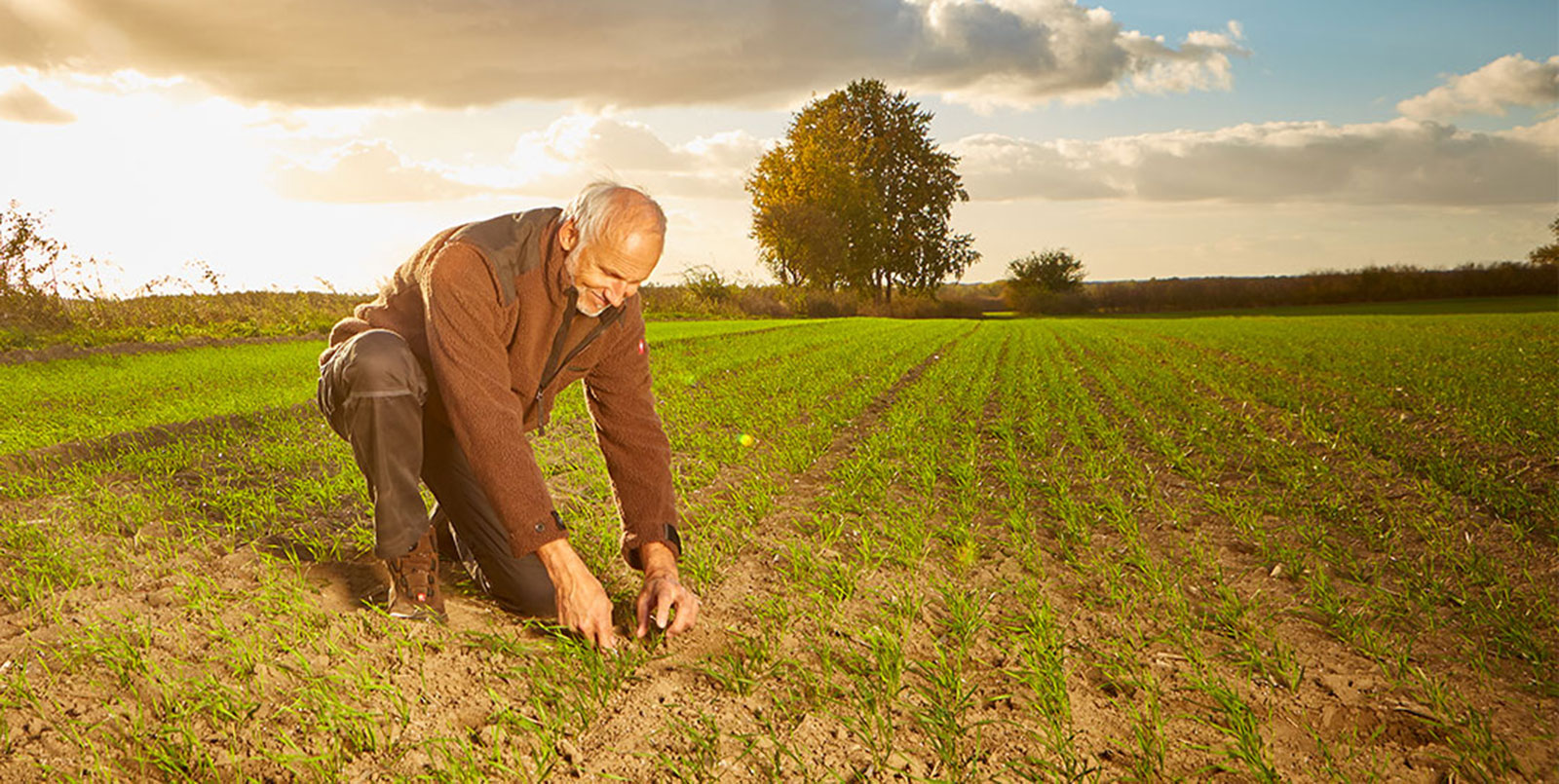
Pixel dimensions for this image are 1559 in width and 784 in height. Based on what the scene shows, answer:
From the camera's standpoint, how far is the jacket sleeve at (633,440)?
3.05 m

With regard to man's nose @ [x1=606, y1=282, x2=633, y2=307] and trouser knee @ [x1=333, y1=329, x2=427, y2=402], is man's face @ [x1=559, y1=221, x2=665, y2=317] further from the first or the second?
trouser knee @ [x1=333, y1=329, x2=427, y2=402]

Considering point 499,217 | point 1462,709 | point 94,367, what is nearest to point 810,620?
point 499,217

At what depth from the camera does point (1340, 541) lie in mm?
4332

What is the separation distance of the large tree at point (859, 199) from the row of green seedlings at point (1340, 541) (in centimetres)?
3911

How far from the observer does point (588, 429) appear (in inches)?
311

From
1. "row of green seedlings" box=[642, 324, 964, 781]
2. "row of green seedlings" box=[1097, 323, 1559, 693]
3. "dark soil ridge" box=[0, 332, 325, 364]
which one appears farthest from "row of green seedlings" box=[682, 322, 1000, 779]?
"dark soil ridge" box=[0, 332, 325, 364]

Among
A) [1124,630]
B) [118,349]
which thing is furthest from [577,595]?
[118,349]

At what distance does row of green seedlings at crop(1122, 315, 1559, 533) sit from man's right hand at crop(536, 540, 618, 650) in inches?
175

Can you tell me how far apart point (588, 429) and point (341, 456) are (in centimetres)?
223

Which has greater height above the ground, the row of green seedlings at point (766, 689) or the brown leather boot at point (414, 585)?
the brown leather boot at point (414, 585)

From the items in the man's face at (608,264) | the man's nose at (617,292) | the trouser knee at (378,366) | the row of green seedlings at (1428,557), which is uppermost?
the man's face at (608,264)

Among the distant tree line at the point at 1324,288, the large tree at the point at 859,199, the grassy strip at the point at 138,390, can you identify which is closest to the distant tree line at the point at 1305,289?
the distant tree line at the point at 1324,288

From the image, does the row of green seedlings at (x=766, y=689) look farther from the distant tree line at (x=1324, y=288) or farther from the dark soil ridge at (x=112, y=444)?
the distant tree line at (x=1324, y=288)

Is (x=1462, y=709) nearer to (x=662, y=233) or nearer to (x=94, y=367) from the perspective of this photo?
(x=662, y=233)
